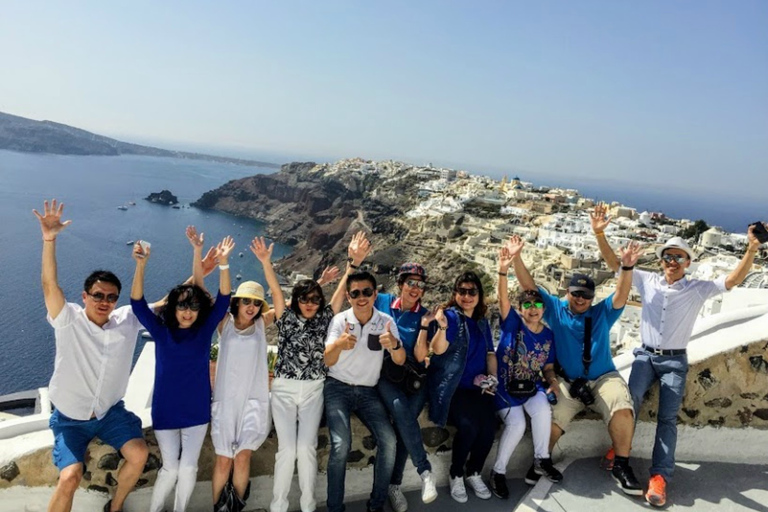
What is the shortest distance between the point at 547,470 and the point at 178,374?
2097 mm

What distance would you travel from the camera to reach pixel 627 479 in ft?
9.45

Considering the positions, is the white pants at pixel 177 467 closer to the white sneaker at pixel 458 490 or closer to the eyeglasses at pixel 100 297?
the eyeglasses at pixel 100 297

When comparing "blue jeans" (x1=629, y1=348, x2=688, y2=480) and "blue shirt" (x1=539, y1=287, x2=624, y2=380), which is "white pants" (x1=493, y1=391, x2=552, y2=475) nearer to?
"blue shirt" (x1=539, y1=287, x2=624, y2=380)

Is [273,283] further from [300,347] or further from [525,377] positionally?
[525,377]

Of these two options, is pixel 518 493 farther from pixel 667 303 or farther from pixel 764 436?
pixel 764 436

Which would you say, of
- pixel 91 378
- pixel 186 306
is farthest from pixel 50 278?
pixel 186 306

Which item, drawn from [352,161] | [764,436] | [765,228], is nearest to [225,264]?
[765,228]

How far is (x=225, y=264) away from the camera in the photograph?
9.35 ft

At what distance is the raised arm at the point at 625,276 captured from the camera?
309cm

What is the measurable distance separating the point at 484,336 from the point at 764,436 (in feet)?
6.45

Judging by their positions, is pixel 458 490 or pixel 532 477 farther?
pixel 532 477

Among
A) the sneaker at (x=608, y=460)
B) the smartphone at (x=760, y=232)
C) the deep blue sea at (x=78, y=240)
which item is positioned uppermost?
the smartphone at (x=760, y=232)

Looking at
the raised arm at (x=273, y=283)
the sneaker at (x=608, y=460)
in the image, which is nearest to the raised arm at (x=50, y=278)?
the raised arm at (x=273, y=283)

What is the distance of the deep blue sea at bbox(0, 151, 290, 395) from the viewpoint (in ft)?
103
